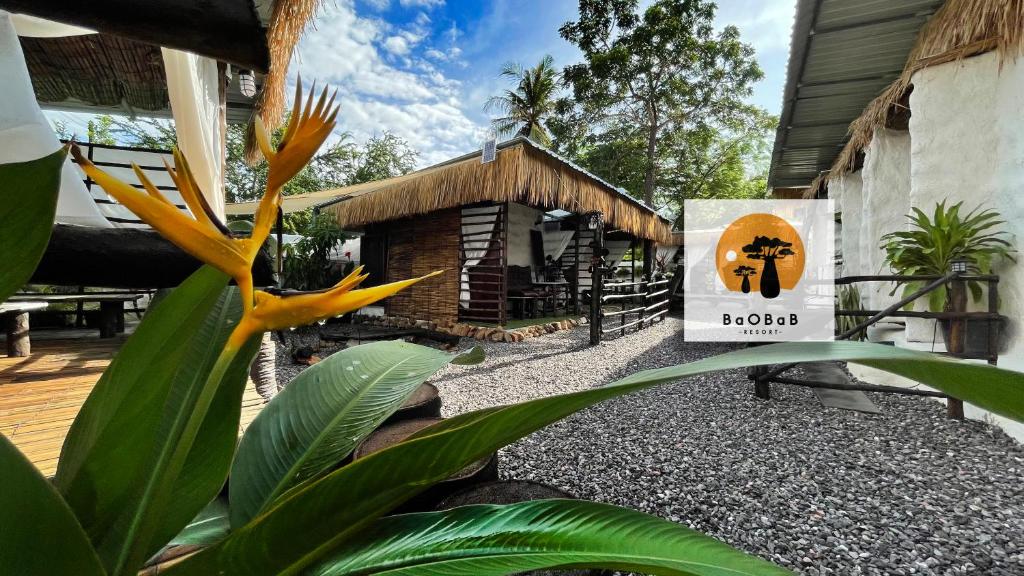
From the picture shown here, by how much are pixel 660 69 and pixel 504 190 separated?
12.8 metres

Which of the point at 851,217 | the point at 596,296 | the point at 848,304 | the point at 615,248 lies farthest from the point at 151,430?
the point at 615,248

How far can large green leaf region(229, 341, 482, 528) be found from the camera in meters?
0.62

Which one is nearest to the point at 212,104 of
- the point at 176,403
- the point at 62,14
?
the point at 62,14

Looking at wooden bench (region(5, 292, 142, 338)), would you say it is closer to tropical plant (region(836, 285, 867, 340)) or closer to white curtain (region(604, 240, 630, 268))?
tropical plant (region(836, 285, 867, 340))

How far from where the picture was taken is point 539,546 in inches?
17.9

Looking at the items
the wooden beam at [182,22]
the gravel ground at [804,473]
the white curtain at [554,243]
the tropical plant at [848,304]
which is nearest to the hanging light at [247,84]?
the gravel ground at [804,473]

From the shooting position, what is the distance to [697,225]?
1486cm

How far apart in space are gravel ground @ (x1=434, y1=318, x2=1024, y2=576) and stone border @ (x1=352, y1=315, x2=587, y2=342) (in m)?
2.61

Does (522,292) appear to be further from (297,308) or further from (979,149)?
(297,308)

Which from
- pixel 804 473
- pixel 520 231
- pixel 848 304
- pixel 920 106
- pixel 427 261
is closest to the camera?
pixel 804 473

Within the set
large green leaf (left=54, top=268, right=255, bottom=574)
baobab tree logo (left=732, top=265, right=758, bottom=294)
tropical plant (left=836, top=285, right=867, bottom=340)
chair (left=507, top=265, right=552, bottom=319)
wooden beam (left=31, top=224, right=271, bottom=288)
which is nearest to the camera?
large green leaf (left=54, top=268, right=255, bottom=574)

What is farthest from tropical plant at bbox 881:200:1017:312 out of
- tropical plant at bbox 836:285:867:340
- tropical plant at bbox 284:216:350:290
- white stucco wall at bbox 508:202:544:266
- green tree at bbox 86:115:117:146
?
green tree at bbox 86:115:117:146

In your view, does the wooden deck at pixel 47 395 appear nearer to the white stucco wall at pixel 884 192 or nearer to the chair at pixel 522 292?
the white stucco wall at pixel 884 192

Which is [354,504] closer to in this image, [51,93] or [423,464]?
[423,464]
